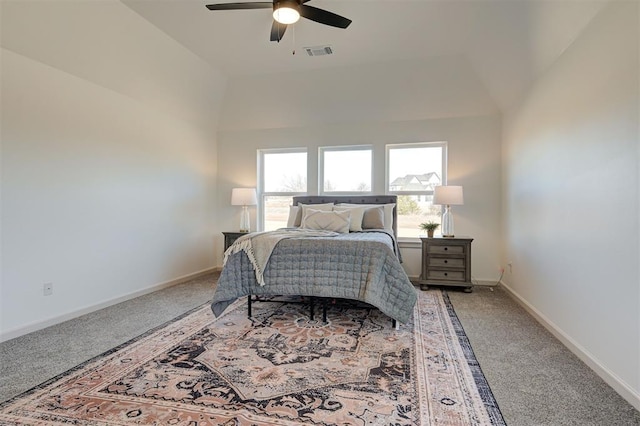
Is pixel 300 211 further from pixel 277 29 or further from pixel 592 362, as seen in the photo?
pixel 592 362

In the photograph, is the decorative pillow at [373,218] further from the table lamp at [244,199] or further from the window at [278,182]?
the table lamp at [244,199]

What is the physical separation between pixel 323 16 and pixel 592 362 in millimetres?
3110

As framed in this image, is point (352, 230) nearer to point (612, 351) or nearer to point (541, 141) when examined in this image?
point (541, 141)

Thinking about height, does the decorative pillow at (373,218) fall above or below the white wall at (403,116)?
below

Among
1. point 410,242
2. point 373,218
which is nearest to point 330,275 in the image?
point 373,218

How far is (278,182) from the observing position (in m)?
5.31

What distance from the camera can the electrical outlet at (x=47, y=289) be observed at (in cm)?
281

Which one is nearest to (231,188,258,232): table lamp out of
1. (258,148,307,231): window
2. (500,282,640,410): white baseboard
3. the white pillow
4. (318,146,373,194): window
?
(258,148,307,231): window

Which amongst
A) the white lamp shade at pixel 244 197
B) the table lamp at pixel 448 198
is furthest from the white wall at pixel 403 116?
the white lamp shade at pixel 244 197

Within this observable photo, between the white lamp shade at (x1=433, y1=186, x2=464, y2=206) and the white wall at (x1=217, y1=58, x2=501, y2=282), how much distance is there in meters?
0.47

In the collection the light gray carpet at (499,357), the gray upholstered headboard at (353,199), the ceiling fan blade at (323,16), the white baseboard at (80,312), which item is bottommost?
the light gray carpet at (499,357)

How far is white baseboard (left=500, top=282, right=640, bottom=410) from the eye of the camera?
5.55ft

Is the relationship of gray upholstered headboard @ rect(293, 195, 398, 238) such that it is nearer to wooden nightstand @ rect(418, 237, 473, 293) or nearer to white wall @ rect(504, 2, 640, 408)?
wooden nightstand @ rect(418, 237, 473, 293)

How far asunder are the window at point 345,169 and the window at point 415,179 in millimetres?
353
